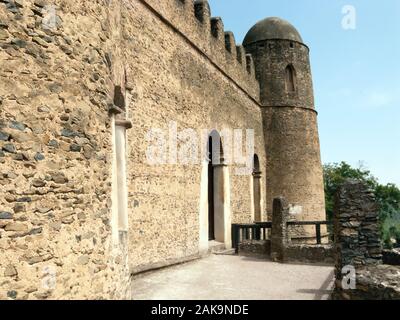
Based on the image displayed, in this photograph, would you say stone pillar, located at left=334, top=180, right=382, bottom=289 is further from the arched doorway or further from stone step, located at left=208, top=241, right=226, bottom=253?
the arched doorway

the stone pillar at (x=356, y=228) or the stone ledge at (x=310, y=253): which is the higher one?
the stone pillar at (x=356, y=228)

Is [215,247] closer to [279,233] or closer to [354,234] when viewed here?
[279,233]

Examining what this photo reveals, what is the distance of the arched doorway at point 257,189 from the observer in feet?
54.7

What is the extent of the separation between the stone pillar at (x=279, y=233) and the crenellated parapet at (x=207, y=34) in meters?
4.75

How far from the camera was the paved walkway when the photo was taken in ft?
20.9

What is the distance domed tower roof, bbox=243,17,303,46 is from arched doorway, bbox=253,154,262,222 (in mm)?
5720

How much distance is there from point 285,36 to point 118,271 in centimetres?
1595

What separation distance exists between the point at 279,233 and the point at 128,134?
486 cm

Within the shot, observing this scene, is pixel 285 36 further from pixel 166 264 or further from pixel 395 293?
pixel 395 293

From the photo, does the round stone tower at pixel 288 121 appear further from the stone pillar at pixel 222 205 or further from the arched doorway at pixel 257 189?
the stone pillar at pixel 222 205

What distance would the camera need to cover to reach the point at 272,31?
60.6ft

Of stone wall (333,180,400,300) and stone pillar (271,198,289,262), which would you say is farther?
stone pillar (271,198,289,262)

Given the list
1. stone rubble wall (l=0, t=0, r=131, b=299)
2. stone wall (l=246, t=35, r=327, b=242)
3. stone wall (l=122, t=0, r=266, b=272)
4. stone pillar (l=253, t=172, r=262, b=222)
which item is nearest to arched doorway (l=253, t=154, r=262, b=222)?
stone pillar (l=253, t=172, r=262, b=222)

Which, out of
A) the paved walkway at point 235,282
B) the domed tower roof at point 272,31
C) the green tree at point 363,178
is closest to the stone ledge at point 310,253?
the paved walkway at point 235,282
